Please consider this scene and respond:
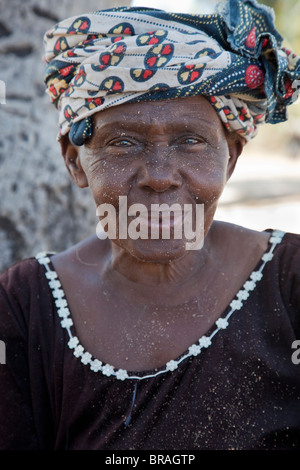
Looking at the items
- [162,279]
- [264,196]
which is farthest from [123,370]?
[264,196]

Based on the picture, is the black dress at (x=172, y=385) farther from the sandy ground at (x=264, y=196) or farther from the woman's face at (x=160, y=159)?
the sandy ground at (x=264, y=196)

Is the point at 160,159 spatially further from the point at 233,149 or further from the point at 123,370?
the point at 123,370

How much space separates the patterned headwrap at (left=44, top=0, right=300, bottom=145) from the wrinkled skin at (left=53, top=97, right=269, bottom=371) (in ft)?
0.17

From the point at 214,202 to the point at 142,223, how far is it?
24 cm

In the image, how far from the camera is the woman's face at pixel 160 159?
166 cm

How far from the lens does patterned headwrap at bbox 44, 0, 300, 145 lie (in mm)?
1640

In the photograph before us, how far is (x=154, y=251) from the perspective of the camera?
1714 mm

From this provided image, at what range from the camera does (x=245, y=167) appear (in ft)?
49.1

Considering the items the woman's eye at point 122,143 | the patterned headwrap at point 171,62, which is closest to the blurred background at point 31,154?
the patterned headwrap at point 171,62

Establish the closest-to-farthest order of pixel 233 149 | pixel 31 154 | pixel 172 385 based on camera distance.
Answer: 1. pixel 172 385
2. pixel 233 149
3. pixel 31 154

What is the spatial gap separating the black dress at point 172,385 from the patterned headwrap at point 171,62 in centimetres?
51

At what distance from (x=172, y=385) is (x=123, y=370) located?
166 millimetres

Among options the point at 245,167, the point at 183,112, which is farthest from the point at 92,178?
the point at 245,167
